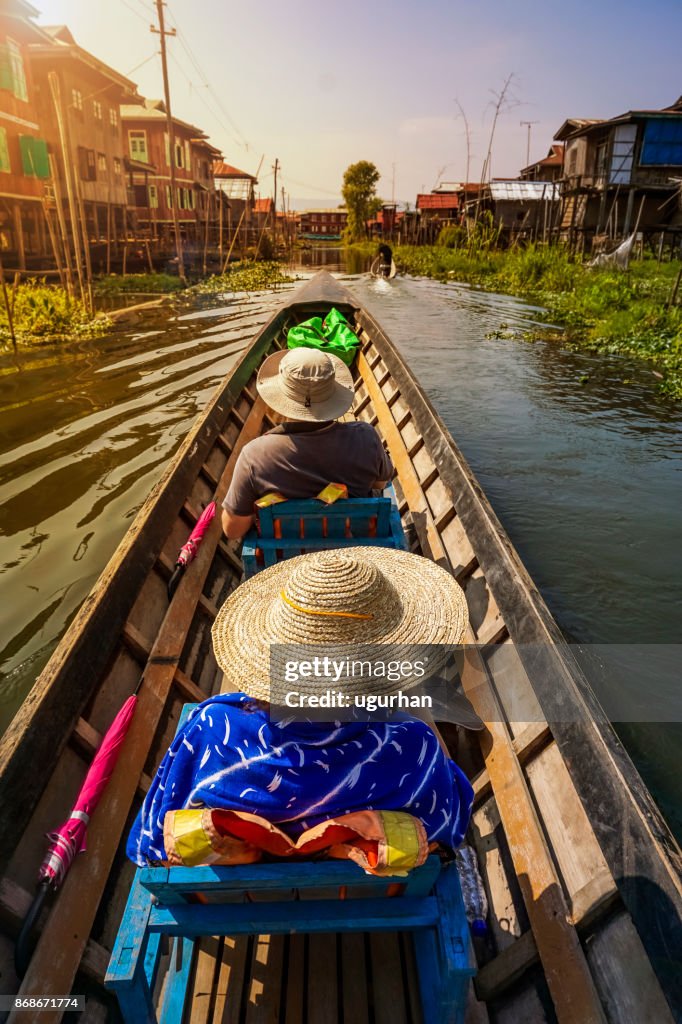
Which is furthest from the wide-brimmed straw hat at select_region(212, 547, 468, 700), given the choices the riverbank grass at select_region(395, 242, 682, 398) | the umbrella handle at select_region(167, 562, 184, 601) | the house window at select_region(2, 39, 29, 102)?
the house window at select_region(2, 39, 29, 102)

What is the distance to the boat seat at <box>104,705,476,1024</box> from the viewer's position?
1.44m

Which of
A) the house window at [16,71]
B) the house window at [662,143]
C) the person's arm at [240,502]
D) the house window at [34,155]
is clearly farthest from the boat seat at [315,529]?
the house window at [662,143]

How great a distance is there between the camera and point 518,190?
36156mm

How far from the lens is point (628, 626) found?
17.5ft

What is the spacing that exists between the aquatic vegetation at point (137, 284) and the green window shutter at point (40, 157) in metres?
3.92

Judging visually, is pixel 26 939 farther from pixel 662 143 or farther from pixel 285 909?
pixel 662 143

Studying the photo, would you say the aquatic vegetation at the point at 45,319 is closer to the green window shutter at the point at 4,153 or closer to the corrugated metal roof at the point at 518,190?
the green window shutter at the point at 4,153

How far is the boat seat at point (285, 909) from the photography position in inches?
56.6

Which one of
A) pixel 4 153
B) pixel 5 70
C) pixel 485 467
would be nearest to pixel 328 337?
pixel 485 467

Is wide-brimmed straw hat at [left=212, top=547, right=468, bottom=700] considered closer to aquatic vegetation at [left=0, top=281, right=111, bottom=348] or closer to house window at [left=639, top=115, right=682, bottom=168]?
aquatic vegetation at [left=0, top=281, right=111, bottom=348]

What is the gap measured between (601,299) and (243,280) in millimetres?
16881

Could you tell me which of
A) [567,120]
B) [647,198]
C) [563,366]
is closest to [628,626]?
[563,366]

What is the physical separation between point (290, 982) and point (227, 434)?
464 centimetres

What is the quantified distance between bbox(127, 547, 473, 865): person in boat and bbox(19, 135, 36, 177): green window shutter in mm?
23506
